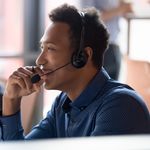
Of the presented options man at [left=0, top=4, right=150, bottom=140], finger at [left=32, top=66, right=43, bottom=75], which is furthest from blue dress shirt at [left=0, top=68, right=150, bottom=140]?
finger at [left=32, top=66, right=43, bottom=75]

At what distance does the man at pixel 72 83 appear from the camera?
97cm

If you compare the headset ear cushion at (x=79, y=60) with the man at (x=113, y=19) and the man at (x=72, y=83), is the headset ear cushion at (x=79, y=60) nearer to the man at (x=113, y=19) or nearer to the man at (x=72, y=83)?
the man at (x=72, y=83)

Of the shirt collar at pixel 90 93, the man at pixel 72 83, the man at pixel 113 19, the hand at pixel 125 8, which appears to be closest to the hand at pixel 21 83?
the man at pixel 72 83

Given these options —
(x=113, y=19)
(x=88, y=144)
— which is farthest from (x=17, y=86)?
(x=113, y=19)

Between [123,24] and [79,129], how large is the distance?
84cm

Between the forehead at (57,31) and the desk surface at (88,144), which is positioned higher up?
the forehead at (57,31)

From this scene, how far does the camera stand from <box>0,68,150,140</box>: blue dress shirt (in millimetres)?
907

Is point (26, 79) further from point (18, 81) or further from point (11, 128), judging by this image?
point (11, 128)

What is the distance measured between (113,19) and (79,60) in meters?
0.57

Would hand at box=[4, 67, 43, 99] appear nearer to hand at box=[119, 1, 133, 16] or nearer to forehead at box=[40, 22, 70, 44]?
forehead at box=[40, 22, 70, 44]

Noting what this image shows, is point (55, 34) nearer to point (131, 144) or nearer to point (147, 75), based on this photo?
point (131, 144)

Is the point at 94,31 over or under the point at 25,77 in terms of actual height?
over

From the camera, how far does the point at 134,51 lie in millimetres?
1793

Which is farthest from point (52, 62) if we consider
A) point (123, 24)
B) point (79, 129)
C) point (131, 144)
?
point (123, 24)
